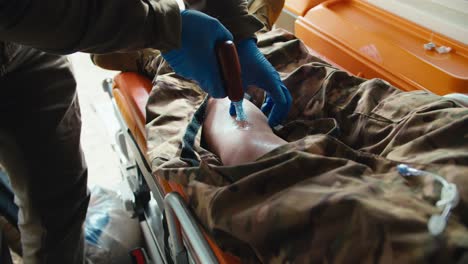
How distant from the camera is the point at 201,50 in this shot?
34.7 inches

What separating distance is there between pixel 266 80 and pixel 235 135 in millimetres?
166

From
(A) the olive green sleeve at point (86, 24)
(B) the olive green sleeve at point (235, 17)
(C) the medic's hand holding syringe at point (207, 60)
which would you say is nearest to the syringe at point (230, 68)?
(C) the medic's hand holding syringe at point (207, 60)

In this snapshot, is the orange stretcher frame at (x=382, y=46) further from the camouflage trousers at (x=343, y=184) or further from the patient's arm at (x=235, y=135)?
the patient's arm at (x=235, y=135)

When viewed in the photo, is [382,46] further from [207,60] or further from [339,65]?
[207,60]

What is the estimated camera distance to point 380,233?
0.55 meters

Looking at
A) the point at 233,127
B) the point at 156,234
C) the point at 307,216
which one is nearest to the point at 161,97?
the point at 233,127

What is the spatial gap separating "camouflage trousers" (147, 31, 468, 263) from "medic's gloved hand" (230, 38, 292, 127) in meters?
0.05

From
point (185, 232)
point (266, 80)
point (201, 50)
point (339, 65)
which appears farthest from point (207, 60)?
point (339, 65)

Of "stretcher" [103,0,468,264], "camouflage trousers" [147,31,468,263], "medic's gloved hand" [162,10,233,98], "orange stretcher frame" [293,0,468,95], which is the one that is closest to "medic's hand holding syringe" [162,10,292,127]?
"medic's gloved hand" [162,10,233,98]

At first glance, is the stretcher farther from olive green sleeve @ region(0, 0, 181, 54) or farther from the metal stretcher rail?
olive green sleeve @ region(0, 0, 181, 54)

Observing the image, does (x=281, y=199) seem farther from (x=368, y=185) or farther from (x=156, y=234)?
(x=156, y=234)

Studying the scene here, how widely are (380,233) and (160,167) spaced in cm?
46

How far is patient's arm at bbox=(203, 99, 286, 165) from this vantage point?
85cm

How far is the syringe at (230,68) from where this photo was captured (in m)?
0.83
